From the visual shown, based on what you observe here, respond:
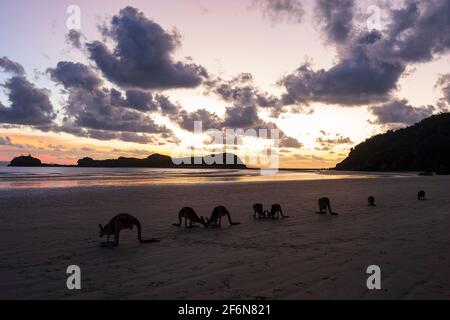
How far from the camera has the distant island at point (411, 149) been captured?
4941 inches

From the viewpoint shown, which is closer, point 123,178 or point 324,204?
point 324,204

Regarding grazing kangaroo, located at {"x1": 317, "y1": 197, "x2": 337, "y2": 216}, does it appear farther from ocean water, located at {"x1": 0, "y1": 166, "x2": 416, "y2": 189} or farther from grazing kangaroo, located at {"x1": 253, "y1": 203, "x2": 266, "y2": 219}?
ocean water, located at {"x1": 0, "y1": 166, "x2": 416, "y2": 189}

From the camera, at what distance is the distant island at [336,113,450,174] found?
12550 cm

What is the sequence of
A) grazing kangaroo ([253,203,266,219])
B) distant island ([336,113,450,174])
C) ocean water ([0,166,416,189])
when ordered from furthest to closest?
distant island ([336,113,450,174]), ocean water ([0,166,416,189]), grazing kangaroo ([253,203,266,219])

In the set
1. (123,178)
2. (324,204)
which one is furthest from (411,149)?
(324,204)

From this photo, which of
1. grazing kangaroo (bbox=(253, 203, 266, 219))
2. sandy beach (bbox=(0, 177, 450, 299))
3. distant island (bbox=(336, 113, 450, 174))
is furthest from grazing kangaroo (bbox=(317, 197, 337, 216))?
distant island (bbox=(336, 113, 450, 174))

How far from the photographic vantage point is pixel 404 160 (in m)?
133

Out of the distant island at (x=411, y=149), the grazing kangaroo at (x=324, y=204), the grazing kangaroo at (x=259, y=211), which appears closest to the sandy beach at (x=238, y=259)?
the grazing kangaroo at (x=259, y=211)

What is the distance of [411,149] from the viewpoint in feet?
449

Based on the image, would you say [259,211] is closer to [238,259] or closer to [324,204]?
[324,204]

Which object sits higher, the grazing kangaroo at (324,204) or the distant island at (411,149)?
the distant island at (411,149)

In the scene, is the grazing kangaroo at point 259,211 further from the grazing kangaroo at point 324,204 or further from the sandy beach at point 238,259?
the grazing kangaroo at point 324,204
